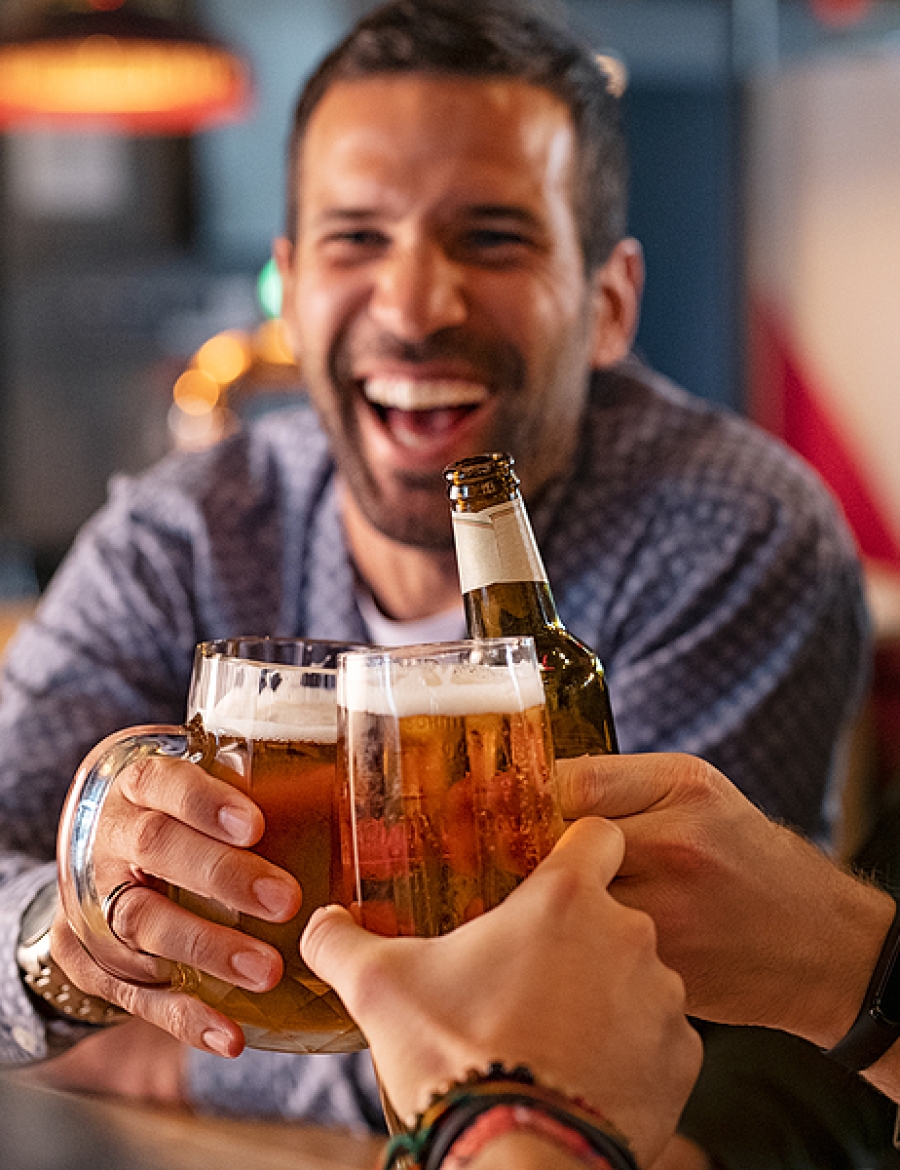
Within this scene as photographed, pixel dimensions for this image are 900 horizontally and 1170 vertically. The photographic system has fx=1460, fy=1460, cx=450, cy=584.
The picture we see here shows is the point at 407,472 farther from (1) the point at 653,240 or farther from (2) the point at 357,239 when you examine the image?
(1) the point at 653,240

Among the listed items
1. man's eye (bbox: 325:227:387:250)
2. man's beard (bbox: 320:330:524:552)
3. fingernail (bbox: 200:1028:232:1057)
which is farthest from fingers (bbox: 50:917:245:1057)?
man's eye (bbox: 325:227:387:250)

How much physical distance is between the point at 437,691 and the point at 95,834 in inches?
9.0

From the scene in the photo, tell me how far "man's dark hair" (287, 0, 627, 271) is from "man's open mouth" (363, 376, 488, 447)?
223 millimetres

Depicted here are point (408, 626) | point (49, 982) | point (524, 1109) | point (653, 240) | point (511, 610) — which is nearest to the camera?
point (524, 1109)

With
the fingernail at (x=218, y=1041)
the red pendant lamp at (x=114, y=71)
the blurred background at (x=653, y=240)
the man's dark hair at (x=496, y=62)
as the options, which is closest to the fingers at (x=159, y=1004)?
the fingernail at (x=218, y=1041)

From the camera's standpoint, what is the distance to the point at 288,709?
0.66 metres

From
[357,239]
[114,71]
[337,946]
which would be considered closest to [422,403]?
[357,239]

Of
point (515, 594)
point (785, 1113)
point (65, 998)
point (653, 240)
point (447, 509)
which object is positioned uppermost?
point (515, 594)

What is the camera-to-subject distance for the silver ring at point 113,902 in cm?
71

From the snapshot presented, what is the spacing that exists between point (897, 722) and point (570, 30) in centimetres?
266

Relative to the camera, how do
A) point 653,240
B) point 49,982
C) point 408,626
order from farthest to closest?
point 653,240, point 408,626, point 49,982

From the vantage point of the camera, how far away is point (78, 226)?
17.0 ft

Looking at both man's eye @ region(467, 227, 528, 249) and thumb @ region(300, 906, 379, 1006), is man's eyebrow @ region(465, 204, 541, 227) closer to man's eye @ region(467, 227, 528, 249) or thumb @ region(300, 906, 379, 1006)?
man's eye @ region(467, 227, 528, 249)

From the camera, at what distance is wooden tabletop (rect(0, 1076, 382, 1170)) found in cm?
75
